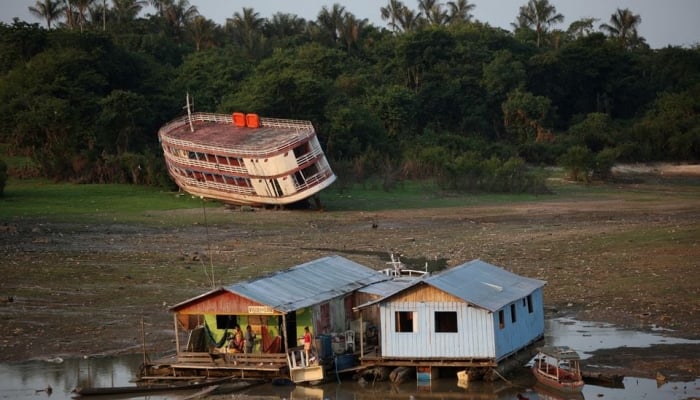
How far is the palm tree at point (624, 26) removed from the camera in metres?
125

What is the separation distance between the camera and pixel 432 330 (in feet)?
87.9

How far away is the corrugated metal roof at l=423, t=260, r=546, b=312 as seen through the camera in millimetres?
26820

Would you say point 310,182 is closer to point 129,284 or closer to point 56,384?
point 129,284

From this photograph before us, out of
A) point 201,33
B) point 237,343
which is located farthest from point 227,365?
point 201,33

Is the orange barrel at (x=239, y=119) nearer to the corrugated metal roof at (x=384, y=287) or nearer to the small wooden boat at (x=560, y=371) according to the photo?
the corrugated metal roof at (x=384, y=287)

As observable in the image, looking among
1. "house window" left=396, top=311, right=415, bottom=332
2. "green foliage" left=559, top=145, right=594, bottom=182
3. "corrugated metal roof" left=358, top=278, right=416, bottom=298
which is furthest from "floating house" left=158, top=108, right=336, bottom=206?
"house window" left=396, top=311, right=415, bottom=332

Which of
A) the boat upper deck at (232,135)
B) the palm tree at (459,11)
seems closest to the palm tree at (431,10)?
the palm tree at (459,11)

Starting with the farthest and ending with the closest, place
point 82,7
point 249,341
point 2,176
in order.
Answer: point 82,7 → point 2,176 → point 249,341

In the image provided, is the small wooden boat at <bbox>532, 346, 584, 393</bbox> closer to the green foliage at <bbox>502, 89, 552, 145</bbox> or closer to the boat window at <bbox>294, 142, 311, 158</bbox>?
the boat window at <bbox>294, 142, 311, 158</bbox>

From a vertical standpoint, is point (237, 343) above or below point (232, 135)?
below

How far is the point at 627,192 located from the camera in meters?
67.8

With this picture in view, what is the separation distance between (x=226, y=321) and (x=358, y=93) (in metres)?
63.6

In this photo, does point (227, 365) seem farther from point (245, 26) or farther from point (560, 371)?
point (245, 26)

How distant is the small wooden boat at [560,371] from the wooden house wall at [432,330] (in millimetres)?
1183
